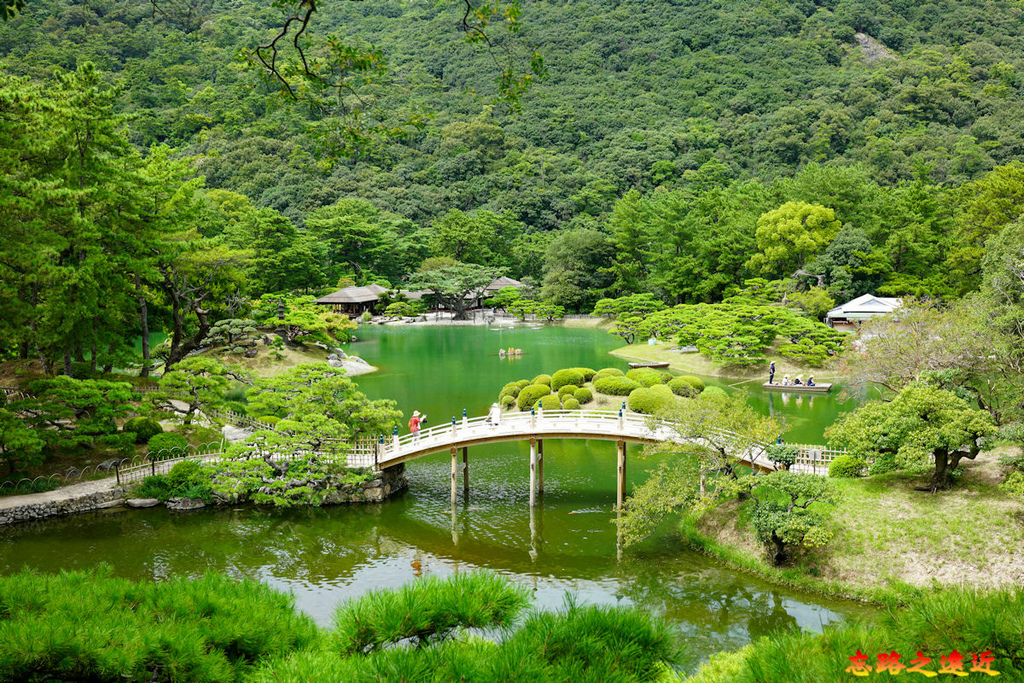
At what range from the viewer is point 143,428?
770 inches

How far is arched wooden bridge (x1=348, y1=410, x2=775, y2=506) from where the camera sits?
661 inches

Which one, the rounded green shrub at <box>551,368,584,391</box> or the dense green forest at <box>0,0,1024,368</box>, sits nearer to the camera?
the dense green forest at <box>0,0,1024,368</box>

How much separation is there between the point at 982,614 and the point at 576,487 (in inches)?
646

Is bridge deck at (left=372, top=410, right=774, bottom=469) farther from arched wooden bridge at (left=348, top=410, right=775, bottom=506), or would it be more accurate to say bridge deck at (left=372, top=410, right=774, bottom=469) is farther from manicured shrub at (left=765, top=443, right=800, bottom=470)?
manicured shrub at (left=765, top=443, right=800, bottom=470)

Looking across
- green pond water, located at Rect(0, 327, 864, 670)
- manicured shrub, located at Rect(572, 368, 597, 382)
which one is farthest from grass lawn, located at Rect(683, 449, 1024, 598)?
manicured shrub, located at Rect(572, 368, 597, 382)

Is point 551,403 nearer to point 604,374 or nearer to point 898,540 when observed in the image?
point 604,374

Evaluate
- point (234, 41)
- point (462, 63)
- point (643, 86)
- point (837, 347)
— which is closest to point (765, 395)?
point (837, 347)

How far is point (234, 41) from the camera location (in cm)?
10281

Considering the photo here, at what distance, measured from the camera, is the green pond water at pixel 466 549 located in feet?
40.7

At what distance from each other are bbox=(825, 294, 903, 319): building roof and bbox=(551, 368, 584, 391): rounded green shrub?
19912mm

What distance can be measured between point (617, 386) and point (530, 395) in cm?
315

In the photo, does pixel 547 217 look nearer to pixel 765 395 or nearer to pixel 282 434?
pixel 765 395

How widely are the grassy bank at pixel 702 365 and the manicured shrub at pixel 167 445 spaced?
76.6 ft

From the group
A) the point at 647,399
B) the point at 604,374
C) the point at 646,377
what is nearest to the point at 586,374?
the point at 604,374
